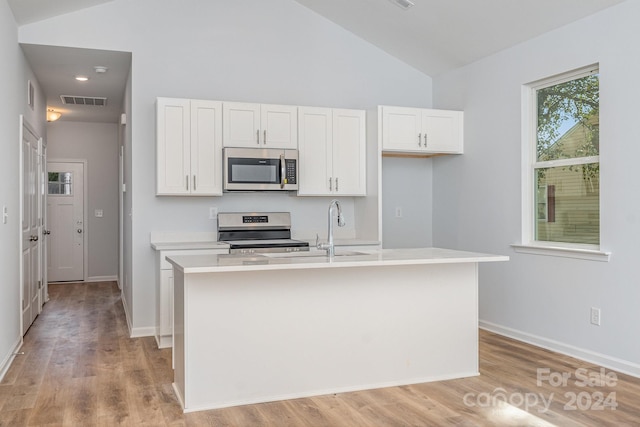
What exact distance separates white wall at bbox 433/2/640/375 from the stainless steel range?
1.71m

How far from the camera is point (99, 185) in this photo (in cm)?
925

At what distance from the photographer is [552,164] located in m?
4.67

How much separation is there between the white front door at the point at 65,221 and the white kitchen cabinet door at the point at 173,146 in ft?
16.1

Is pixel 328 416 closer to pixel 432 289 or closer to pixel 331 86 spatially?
pixel 432 289

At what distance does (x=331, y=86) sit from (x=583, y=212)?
2.73 meters

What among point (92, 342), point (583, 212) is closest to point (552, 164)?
point (583, 212)

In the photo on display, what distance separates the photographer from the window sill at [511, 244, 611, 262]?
4120 millimetres

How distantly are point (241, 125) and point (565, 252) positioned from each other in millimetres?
2932

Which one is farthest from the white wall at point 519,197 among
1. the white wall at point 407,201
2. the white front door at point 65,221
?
the white front door at point 65,221

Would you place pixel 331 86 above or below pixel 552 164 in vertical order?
above

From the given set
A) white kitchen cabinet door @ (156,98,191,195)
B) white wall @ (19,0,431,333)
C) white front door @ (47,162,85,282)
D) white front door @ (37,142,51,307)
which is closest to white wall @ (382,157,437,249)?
white wall @ (19,0,431,333)

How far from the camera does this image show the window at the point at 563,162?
430 centimetres

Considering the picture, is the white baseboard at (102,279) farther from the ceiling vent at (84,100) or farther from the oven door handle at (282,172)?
the oven door handle at (282,172)

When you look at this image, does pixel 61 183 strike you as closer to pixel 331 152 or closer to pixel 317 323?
pixel 331 152
